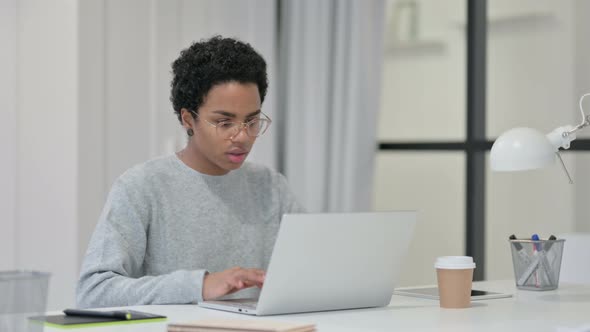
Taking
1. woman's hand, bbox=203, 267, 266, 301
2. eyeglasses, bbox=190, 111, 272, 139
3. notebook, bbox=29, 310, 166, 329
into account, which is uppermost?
eyeglasses, bbox=190, 111, 272, 139

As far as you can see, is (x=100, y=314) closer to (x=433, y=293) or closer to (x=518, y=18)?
(x=433, y=293)

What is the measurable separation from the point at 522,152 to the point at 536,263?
44 centimetres

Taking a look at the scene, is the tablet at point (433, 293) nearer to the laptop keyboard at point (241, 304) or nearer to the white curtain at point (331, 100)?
the laptop keyboard at point (241, 304)

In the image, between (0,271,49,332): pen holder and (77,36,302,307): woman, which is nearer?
(0,271,49,332): pen holder

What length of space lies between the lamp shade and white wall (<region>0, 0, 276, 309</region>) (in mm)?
1813

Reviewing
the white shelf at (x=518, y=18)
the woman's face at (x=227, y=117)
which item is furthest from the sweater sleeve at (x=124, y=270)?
the white shelf at (x=518, y=18)

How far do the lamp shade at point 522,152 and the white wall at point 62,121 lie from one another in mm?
1813

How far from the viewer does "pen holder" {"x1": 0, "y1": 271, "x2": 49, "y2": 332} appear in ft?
4.30

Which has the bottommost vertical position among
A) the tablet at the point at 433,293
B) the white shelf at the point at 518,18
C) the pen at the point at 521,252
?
the tablet at the point at 433,293

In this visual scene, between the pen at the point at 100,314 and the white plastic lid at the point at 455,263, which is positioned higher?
the white plastic lid at the point at 455,263

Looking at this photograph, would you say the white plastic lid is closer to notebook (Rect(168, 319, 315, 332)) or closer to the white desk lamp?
the white desk lamp

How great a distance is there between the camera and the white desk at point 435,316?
172cm

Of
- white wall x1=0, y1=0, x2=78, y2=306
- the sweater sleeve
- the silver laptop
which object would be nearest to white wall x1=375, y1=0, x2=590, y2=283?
white wall x1=0, y1=0, x2=78, y2=306

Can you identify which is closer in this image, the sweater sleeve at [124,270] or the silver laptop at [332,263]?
the silver laptop at [332,263]
